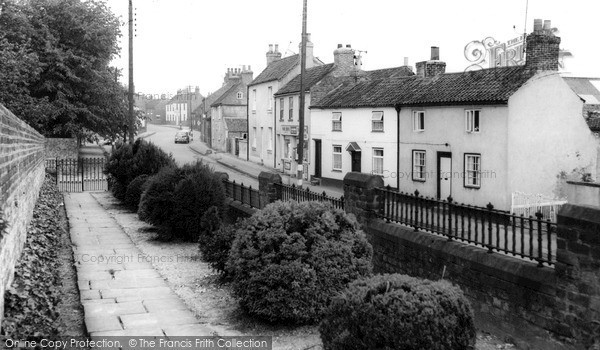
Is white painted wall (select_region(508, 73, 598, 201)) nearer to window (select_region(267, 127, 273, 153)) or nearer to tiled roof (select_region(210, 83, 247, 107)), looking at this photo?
window (select_region(267, 127, 273, 153))

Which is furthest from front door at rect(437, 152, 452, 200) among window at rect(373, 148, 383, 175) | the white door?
window at rect(373, 148, 383, 175)

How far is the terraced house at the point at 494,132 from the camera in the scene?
2456cm

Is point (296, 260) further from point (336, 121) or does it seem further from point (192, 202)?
point (336, 121)

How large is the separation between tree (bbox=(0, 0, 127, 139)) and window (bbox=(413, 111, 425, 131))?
21631mm

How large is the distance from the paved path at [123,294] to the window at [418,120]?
16912mm

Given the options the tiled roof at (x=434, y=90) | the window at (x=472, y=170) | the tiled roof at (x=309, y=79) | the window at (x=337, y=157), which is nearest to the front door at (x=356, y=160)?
the window at (x=337, y=157)

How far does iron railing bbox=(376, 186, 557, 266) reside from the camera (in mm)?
8734

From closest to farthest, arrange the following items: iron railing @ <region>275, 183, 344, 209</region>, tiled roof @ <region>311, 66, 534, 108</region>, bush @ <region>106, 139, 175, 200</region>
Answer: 1. iron railing @ <region>275, 183, 344, 209</region>
2. bush @ <region>106, 139, 175, 200</region>
3. tiled roof @ <region>311, 66, 534, 108</region>

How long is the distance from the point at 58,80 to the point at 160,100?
384ft

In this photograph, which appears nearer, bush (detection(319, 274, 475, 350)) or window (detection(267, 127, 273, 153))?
bush (detection(319, 274, 475, 350))

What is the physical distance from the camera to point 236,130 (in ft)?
196

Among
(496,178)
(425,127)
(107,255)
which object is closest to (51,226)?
(107,255)

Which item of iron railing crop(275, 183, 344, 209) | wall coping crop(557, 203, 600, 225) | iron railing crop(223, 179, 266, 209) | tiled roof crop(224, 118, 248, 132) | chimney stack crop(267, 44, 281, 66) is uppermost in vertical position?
chimney stack crop(267, 44, 281, 66)

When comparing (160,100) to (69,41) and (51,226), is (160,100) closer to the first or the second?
(69,41)
